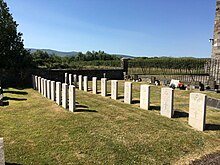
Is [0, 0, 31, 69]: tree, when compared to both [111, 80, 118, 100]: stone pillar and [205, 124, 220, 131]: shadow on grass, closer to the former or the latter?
A: [111, 80, 118, 100]: stone pillar

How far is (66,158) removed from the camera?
14.2 ft

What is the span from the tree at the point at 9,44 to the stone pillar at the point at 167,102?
45.8ft

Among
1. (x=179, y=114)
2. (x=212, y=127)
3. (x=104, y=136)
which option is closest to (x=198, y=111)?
(x=212, y=127)

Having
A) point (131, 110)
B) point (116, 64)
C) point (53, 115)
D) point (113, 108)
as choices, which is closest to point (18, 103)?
point (53, 115)

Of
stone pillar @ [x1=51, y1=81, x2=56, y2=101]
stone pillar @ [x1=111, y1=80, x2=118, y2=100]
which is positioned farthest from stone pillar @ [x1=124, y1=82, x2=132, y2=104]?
stone pillar @ [x1=51, y1=81, x2=56, y2=101]

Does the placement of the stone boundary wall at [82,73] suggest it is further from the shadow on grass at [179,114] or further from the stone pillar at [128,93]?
the shadow on grass at [179,114]

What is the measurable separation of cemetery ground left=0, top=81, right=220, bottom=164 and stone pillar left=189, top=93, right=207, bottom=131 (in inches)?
8.3

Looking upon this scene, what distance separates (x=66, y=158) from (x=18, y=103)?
648 cm

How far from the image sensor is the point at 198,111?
616 centimetres

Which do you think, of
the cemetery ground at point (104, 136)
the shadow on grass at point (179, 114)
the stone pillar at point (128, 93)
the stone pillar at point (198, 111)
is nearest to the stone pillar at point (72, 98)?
the cemetery ground at point (104, 136)

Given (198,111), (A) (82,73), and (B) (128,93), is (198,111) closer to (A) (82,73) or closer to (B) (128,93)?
(B) (128,93)

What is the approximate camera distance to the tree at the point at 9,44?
17.2 metres

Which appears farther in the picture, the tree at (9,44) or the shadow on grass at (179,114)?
the tree at (9,44)

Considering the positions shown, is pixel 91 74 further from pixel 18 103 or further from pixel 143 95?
pixel 143 95
